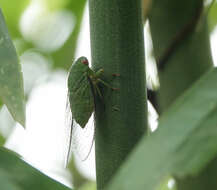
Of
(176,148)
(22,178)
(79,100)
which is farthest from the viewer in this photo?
(79,100)

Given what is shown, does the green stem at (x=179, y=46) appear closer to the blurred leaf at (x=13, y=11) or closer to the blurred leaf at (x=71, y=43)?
the blurred leaf at (x=71, y=43)

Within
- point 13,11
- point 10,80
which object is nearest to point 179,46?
point 10,80

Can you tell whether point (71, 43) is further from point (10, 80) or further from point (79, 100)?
point (10, 80)

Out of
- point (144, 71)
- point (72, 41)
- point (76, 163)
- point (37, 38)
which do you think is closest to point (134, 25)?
point (144, 71)

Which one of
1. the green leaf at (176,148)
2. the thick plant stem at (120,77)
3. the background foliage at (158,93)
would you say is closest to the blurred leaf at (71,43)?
the background foliage at (158,93)

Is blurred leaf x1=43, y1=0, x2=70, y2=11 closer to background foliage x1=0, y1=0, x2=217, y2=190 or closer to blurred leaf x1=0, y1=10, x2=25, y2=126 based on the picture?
background foliage x1=0, y1=0, x2=217, y2=190

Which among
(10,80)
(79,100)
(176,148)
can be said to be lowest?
(79,100)

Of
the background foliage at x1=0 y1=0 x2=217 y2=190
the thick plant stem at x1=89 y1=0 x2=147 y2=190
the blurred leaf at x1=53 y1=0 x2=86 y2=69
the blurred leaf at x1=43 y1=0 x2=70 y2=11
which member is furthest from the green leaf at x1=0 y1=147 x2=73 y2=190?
the blurred leaf at x1=43 y1=0 x2=70 y2=11
